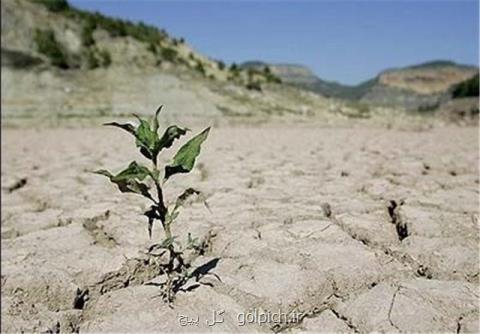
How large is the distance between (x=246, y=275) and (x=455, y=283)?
59 centimetres

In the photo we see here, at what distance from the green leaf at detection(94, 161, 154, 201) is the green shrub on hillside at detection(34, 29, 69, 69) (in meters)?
14.7

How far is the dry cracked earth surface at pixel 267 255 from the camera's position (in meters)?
1.39

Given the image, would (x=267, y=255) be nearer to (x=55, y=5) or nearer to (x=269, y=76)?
(x=55, y=5)

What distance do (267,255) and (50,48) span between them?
49.5 feet

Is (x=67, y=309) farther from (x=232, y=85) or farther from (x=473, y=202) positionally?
(x=232, y=85)

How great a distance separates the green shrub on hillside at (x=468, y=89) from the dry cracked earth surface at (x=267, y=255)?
10.3 metres

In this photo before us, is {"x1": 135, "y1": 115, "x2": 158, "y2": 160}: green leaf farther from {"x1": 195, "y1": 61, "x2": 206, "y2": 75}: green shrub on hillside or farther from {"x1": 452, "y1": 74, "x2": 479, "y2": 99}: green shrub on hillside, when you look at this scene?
{"x1": 195, "y1": 61, "x2": 206, "y2": 75}: green shrub on hillside

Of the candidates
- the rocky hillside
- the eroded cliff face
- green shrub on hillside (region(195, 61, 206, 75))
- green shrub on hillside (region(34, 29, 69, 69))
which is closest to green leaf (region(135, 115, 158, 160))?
the rocky hillside

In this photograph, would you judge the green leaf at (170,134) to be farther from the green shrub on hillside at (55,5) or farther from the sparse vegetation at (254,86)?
the green shrub on hillside at (55,5)

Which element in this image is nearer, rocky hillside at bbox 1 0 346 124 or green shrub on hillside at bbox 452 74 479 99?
green shrub on hillside at bbox 452 74 479 99

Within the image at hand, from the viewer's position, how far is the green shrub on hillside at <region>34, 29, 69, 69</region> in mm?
15234

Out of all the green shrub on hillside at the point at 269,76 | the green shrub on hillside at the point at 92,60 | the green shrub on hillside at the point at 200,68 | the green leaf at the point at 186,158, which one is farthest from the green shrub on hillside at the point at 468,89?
the green leaf at the point at 186,158

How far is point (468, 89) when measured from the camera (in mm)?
13391

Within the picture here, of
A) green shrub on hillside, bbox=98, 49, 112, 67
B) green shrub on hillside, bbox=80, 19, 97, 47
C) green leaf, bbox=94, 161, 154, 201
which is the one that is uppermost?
green shrub on hillside, bbox=80, 19, 97, 47
